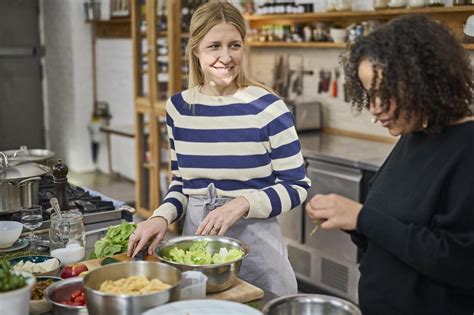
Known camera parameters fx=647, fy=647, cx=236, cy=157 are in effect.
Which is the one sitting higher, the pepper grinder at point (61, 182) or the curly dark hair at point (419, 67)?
the curly dark hair at point (419, 67)

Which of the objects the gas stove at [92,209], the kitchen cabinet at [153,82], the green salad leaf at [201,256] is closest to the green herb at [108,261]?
the green salad leaf at [201,256]

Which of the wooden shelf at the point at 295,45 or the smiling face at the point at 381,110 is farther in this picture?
the wooden shelf at the point at 295,45

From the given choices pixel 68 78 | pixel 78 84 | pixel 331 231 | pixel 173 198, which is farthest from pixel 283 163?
pixel 68 78

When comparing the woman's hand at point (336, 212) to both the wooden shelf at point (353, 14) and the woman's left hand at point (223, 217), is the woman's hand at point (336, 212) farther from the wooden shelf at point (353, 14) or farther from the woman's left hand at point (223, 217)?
the wooden shelf at point (353, 14)

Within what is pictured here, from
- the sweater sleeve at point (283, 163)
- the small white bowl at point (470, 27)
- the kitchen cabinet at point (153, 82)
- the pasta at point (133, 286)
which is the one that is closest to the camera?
the pasta at point (133, 286)

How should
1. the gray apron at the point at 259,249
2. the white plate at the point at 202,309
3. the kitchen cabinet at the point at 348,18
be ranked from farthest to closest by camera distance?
the kitchen cabinet at the point at 348,18
the gray apron at the point at 259,249
the white plate at the point at 202,309

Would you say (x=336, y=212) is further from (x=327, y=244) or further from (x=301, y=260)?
(x=301, y=260)

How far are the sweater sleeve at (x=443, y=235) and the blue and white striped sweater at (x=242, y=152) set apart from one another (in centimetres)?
61

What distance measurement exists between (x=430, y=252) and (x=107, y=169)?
6948 mm

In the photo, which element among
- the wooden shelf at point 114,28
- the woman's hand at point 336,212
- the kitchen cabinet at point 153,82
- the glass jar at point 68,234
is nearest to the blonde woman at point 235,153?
the glass jar at point 68,234

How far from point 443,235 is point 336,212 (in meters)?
0.27

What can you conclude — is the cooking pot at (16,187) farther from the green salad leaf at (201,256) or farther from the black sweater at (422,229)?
the black sweater at (422,229)

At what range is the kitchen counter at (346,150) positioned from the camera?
13.2 ft

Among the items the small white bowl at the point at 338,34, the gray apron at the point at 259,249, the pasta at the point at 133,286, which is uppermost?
Answer: the small white bowl at the point at 338,34
